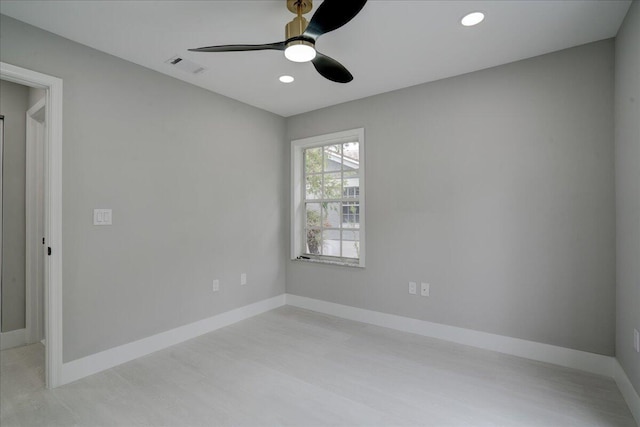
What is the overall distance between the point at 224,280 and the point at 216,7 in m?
2.61

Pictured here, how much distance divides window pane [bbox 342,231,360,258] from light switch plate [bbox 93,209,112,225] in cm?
246

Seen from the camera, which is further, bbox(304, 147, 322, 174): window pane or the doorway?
bbox(304, 147, 322, 174): window pane

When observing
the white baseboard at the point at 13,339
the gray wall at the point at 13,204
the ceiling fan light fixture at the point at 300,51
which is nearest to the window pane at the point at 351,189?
the ceiling fan light fixture at the point at 300,51

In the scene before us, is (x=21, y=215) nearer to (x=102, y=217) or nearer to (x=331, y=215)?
(x=102, y=217)

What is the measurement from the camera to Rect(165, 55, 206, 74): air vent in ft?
8.98

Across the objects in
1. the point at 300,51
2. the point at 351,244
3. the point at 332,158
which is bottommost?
the point at 351,244

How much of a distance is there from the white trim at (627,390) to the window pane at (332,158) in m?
3.08

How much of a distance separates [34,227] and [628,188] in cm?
488

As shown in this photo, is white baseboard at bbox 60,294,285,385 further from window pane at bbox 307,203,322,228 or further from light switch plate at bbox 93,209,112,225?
window pane at bbox 307,203,322,228

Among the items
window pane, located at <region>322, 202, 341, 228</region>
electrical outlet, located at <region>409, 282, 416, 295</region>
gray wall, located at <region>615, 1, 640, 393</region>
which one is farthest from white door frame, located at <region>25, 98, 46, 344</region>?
gray wall, located at <region>615, 1, 640, 393</region>

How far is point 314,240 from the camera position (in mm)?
4328

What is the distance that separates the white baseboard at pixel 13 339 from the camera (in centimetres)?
293

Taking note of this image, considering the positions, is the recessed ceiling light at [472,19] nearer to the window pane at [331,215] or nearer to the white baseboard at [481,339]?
the window pane at [331,215]

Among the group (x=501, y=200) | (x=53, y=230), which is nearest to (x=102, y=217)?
(x=53, y=230)
